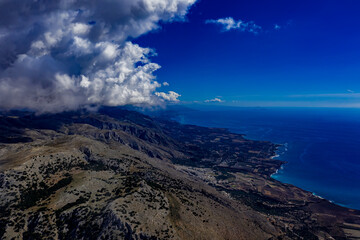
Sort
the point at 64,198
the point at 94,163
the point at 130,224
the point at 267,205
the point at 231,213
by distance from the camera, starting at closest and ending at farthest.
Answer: the point at 130,224
the point at 64,198
the point at 231,213
the point at 94,163
the point at 267,205

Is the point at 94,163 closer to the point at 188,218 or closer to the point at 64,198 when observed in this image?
the point at 64,198

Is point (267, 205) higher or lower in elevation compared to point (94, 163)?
lower

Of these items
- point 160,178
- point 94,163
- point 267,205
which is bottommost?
point 267,205

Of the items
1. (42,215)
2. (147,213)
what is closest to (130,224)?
(147,213)

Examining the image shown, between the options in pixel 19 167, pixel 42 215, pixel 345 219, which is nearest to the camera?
pixel 42 215

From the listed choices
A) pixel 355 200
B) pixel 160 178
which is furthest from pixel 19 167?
pixel 355 200

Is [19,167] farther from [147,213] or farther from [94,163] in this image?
[147,213]

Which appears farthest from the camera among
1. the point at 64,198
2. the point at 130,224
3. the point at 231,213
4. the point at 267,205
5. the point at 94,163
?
the point at 267,205

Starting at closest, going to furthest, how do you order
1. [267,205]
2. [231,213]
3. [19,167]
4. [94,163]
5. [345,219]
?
[19,167] < [231,213] < [94,163] < [345,219] < [267,205]

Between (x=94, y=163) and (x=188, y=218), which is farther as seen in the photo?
(x=94, y=163)
